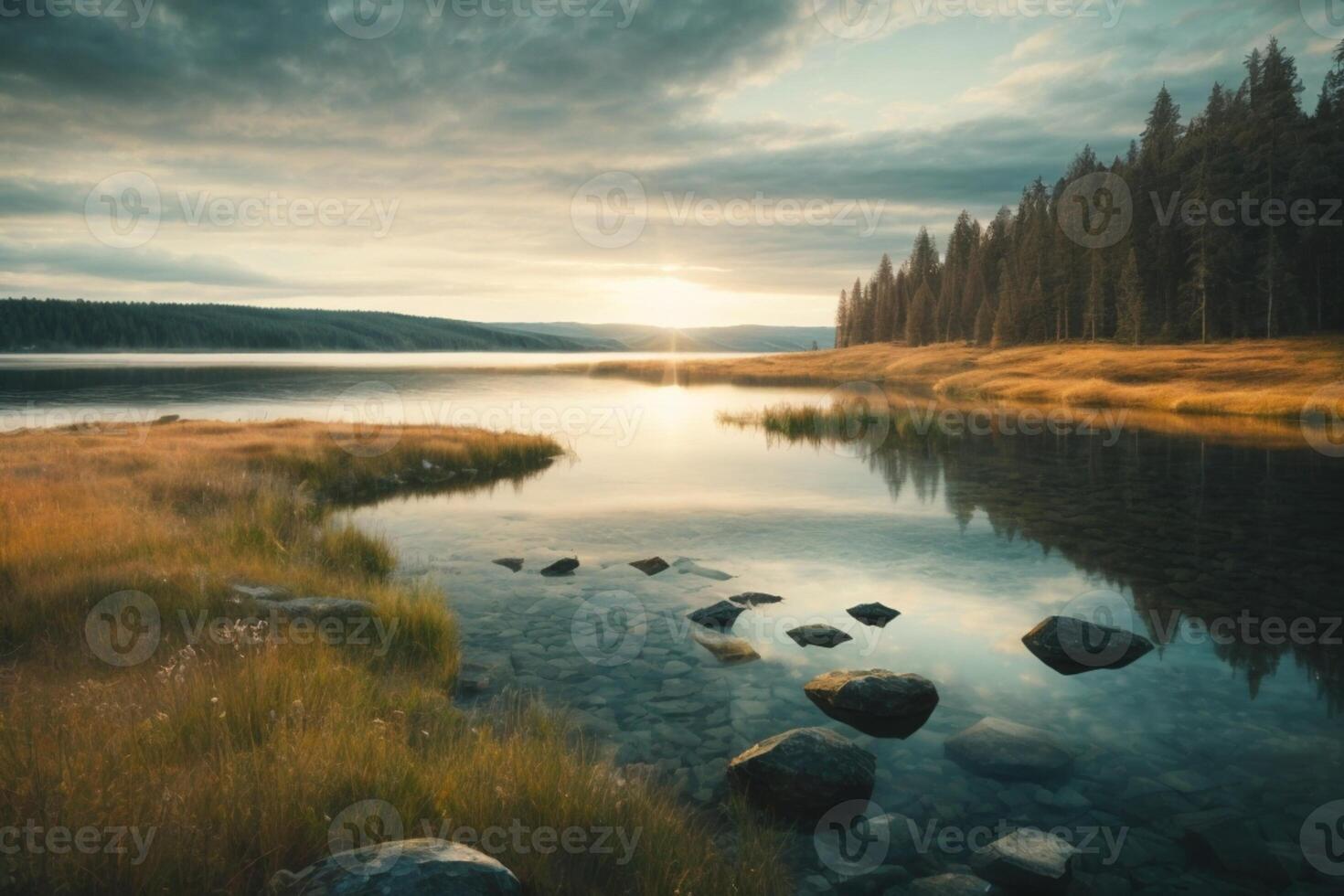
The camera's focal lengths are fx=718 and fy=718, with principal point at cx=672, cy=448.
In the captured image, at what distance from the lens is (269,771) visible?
4934mm

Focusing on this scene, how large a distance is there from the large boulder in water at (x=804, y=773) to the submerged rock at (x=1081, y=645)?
15.4 feet

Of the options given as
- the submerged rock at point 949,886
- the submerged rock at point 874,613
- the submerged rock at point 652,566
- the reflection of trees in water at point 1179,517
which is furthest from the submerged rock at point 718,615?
the reflection of trees in water at point 1179,517

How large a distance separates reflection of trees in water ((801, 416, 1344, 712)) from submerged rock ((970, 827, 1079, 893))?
215 inches

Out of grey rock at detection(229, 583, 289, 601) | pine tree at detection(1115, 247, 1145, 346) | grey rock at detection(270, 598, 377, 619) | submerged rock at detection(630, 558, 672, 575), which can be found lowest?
submerged rock at detection(630, 558, 672, 575)

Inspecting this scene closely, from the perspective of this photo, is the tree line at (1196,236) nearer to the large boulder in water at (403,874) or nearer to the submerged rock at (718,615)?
the submerged rock at (718,615)

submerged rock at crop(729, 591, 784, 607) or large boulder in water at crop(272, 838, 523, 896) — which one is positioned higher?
large boulder in water at crop(272, 838, 523, 896)

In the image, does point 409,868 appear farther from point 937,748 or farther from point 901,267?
point 901,267

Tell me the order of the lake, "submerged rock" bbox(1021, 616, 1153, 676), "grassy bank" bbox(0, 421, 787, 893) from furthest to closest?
"submerged rock" bbox(1021, 616, 1153, 676) → the lake → "grassy bank" bbox(0, 421, 787, 893)

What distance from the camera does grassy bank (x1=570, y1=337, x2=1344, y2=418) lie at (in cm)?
4475

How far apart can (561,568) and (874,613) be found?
6355mm

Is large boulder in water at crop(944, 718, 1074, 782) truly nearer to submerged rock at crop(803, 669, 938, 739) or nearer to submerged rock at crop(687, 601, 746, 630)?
submerged rock at crop(803, 669, 938, 739)

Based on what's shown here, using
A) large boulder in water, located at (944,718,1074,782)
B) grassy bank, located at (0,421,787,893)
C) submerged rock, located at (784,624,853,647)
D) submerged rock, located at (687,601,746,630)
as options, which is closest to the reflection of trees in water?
large boulder in water, located at (944,718,1074,782)

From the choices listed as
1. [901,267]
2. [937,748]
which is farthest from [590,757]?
[901,267]

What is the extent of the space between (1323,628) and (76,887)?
1564 cm
